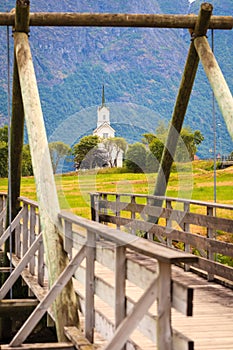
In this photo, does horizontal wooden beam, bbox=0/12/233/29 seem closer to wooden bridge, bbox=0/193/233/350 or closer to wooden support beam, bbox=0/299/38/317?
wooden bridge, bbox=0/193/233/350

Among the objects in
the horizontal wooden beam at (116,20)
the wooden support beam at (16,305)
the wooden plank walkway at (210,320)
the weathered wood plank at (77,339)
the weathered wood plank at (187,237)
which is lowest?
the wooden support beam at (16,305)

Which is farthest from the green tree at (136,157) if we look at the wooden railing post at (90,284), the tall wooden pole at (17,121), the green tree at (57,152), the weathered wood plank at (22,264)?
the wooden railing post at (90,284)

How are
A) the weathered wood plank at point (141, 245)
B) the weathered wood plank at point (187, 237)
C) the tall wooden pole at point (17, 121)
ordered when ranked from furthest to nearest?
1. the tall wooden pole at point (17, 121)
2. the weathered wood plank at point (187, 237)
3. the weathered wood plank at point (141, 245)

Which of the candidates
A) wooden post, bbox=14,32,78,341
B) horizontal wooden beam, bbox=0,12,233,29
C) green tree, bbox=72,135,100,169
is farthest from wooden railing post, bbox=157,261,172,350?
green tree, bbox=72,135,100,169

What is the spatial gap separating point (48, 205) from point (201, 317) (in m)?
1.47

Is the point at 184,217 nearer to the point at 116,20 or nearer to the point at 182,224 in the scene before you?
the point at 182,224

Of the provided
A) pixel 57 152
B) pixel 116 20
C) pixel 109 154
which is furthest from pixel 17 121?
pixel 116 20

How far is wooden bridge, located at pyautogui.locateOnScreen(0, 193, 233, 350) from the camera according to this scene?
352cm

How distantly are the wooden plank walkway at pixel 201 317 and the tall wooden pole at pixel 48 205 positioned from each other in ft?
0.68

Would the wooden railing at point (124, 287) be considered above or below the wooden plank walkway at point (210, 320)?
above

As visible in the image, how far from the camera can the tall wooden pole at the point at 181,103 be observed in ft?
28.0

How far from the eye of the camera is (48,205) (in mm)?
6289

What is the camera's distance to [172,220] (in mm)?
9578

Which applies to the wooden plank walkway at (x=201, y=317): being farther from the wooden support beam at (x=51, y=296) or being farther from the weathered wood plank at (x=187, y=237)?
the weathered wood plank at (x=187, y=237)
